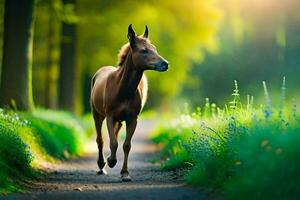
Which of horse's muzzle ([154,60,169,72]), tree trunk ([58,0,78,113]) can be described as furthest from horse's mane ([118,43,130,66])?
tree trunk ([58,0,78,113])

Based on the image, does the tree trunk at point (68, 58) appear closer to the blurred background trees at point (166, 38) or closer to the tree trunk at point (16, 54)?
the blurred background trees at point (166, 38)

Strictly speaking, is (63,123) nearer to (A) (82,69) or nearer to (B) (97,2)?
(B) (97,2)

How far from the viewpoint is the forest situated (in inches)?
437

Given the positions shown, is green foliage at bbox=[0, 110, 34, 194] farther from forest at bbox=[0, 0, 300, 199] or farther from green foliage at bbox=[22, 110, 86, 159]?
green foliage at bbox=[22, 110, 86, 159]

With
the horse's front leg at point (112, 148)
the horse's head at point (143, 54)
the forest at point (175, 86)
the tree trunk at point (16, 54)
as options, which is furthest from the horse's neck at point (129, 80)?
the tree trunk at point (16, 54)

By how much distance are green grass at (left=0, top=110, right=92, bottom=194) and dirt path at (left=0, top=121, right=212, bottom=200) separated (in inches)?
15.8

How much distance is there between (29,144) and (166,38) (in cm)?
2626

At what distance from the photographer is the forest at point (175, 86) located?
36.4 feet

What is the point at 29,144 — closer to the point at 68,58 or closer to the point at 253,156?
the point at 253,156

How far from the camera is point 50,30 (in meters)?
36.2

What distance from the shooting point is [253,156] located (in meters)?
10.6

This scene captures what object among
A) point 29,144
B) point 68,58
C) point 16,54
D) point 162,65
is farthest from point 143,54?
point 68,58

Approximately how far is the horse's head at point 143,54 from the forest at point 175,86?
1.50 metres

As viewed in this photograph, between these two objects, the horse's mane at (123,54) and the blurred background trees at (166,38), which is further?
the blurred background trees at (166,38)
